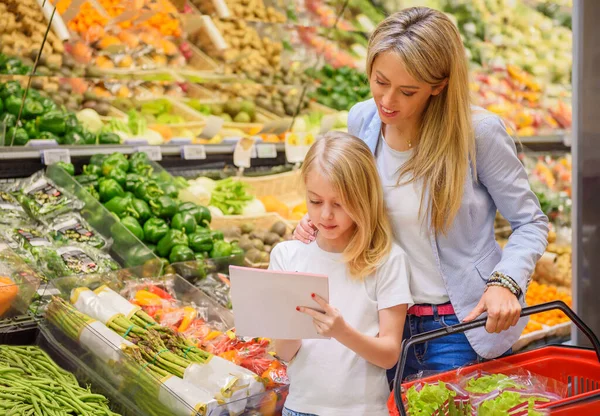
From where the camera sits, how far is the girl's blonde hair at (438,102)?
2180mm

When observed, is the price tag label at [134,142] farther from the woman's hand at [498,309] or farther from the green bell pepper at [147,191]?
the woman's hand at [498,309]

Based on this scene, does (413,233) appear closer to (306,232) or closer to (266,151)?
(306,232)

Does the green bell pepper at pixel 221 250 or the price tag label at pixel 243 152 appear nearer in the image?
the green bell pepper at pixel 221 250

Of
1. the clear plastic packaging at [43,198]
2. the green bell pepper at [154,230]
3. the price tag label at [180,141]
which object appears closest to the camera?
the clear plastic packaging at [43,198]

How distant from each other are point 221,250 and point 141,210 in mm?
506

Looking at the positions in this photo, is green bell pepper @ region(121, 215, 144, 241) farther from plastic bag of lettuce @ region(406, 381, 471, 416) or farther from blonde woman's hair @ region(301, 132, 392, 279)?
plastic bag of lettuce @ region(406, 381, 471, 416)

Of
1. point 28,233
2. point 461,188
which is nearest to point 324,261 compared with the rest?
point 461,188

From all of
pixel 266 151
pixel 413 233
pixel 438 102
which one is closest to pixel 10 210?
pixel 266 151

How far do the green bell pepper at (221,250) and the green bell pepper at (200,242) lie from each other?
0.05 meters

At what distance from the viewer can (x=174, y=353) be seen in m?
2.95

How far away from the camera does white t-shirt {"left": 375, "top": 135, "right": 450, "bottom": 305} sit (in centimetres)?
235

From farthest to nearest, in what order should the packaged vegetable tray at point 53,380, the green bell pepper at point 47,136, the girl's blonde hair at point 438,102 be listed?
the green bell pepper at point 47,136 → the packaged vegetable tray at point 53,380 → the girl's blonde hair at point 438,102

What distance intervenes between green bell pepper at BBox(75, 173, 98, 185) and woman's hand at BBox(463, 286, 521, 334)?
274 centimetres

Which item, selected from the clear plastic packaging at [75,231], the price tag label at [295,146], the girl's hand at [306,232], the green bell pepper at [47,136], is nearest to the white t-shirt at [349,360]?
the girl's hand at [306,232]
